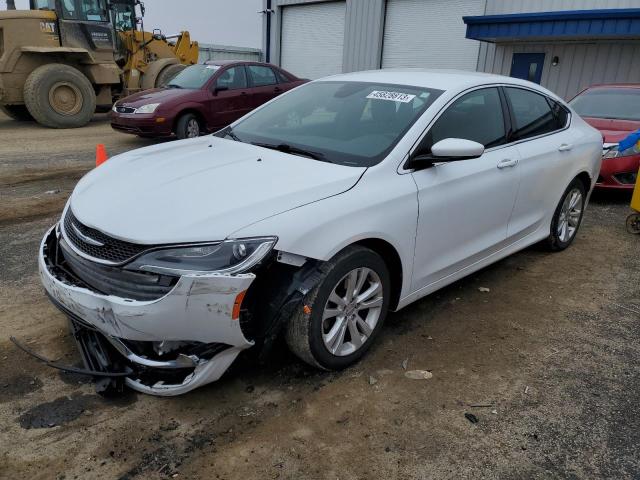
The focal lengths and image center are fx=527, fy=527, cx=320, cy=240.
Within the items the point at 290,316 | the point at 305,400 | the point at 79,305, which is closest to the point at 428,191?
the point at 290,316

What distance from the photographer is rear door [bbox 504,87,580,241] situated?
403cm

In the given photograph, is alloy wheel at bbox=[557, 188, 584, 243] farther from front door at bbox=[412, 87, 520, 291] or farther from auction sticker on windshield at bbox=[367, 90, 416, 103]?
auction sticker on windshield at bbox=[367, 90, 416, 103]

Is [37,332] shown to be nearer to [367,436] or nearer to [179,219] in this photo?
[179,219]

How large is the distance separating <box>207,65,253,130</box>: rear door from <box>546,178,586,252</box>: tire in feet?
22.3

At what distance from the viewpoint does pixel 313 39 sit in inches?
742

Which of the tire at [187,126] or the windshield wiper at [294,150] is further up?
the windshield wiper at [294,150]

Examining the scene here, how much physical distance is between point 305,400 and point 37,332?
5.80ft

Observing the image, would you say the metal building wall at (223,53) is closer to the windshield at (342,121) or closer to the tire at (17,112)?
the tire at (17,112)

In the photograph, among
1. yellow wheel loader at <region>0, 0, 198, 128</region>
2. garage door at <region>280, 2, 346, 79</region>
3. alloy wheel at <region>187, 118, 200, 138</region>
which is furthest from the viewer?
garage door at <region>280, 2, 346, 79</region>

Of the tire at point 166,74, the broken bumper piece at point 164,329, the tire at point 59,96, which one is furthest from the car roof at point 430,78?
the tire at point 166,74

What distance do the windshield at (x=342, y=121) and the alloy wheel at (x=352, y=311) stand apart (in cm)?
68

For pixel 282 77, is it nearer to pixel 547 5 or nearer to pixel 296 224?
pixel 547 5

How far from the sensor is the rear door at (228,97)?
392 inches

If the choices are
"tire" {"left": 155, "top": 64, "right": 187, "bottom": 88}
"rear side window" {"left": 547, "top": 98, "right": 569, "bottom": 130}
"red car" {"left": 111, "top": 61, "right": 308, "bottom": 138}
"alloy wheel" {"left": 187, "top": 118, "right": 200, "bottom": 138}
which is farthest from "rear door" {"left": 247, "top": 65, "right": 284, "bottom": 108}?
"rear side window" {"left": 547, "top": 98, "right": 569, "bottom": 130}
